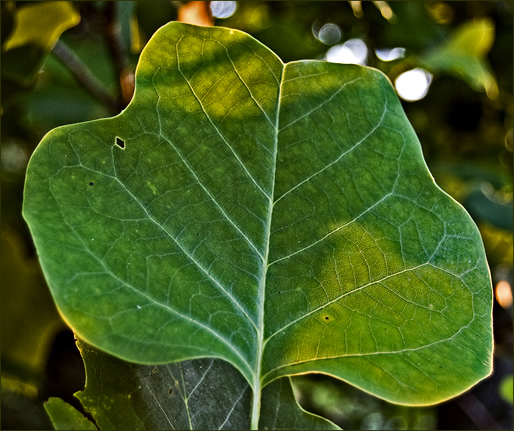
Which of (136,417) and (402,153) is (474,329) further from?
(136,417)

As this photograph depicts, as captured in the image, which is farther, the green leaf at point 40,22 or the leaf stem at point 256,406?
the green leaf at point 40,22

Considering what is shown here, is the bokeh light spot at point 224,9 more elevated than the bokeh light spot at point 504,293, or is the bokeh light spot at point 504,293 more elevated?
the bokeh light spot at point 224,9

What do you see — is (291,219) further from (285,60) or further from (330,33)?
(330,33)

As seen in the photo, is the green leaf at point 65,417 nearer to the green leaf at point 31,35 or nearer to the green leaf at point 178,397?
the green leaf at point 178,397

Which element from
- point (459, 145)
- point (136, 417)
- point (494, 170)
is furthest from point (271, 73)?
point (459, 145)

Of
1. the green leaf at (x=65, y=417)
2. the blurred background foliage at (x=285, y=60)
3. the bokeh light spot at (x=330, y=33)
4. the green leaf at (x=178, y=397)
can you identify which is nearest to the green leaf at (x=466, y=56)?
the blurred background foliage at (x=285, y=60)

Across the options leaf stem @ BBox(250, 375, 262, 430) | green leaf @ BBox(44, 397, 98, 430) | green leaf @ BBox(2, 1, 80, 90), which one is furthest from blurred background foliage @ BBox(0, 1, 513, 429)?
leaf stem @ BBox(250, 375, 262, 430)

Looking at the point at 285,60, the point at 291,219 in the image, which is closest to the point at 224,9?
the point at 285,60
